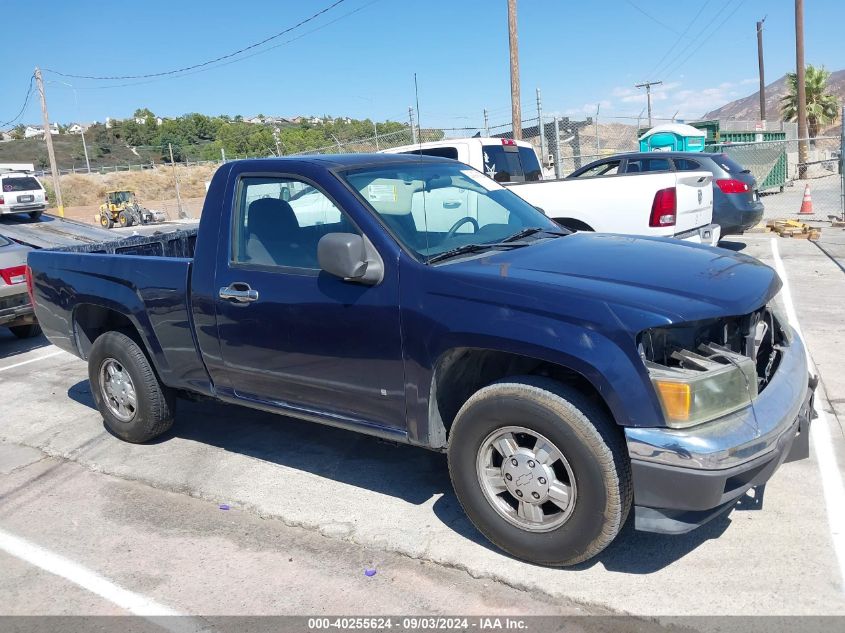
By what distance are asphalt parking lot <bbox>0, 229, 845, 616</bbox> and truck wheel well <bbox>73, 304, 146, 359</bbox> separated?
2.40 ft

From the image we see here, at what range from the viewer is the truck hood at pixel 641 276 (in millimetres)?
2926

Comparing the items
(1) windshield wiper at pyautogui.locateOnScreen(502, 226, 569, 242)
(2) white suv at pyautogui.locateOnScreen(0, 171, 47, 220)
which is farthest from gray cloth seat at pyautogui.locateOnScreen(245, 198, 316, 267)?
(2) white suv at pyautogui.locateOnScreen(0, 171, 47, 220)

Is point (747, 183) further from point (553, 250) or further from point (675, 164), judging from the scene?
point (553, 250)

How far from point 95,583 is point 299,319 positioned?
1604mm

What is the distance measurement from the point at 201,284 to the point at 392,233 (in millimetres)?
1366

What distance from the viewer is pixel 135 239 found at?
19.7 ft

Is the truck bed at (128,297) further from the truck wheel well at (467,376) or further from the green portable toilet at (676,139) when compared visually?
the green portable toilet at (676,139)

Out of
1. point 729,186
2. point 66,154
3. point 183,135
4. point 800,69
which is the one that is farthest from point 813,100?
point 66,154

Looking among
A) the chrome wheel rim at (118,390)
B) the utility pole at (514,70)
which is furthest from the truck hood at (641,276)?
the utility pole at (514,70)

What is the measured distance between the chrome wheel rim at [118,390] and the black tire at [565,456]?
277cm

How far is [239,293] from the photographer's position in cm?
402

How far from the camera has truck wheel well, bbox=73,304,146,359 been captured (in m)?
5.22

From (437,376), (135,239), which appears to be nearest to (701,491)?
(437,376)

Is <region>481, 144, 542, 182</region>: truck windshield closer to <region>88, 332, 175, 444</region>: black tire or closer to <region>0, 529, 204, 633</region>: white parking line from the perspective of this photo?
<region>88, 332, 175, 444</region>: black tire
